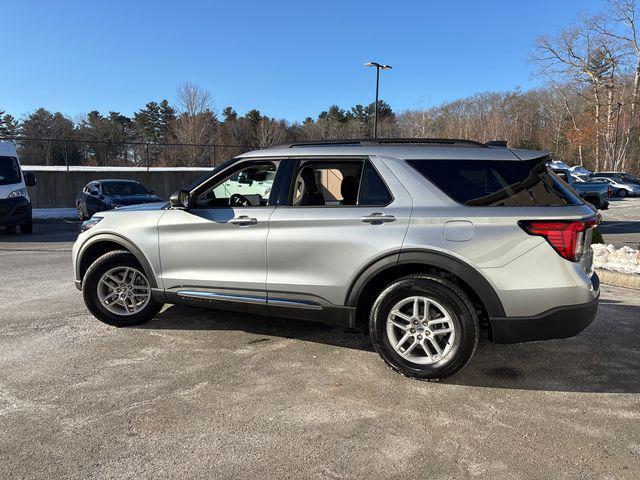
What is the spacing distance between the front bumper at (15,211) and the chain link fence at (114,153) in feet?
40.6

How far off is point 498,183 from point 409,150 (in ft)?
2.46

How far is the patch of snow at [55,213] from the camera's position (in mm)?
18719

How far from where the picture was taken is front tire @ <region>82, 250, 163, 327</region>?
4.84 metres

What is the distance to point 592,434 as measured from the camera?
2951 millimetres

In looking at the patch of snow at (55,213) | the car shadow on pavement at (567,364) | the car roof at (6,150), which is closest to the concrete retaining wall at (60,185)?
the patch of snow at (55,213)

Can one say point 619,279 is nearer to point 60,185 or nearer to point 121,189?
point 121,189

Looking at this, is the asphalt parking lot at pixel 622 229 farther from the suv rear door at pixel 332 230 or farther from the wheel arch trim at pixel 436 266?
the suv rear door at pixel 332 230

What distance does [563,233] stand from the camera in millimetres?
3346

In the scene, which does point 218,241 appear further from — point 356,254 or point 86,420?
point 86,420

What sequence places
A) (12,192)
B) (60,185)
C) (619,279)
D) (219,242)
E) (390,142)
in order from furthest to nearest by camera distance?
(60,185) < (12,192) < (619,279) < (219,242) < (390,142)

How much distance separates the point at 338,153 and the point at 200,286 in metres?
1.77

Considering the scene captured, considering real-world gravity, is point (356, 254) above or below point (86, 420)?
above

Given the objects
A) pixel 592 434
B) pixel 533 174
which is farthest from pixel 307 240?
pixel 592 434

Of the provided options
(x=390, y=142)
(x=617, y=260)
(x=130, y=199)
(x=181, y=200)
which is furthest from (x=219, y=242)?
(x=130, y=199)
